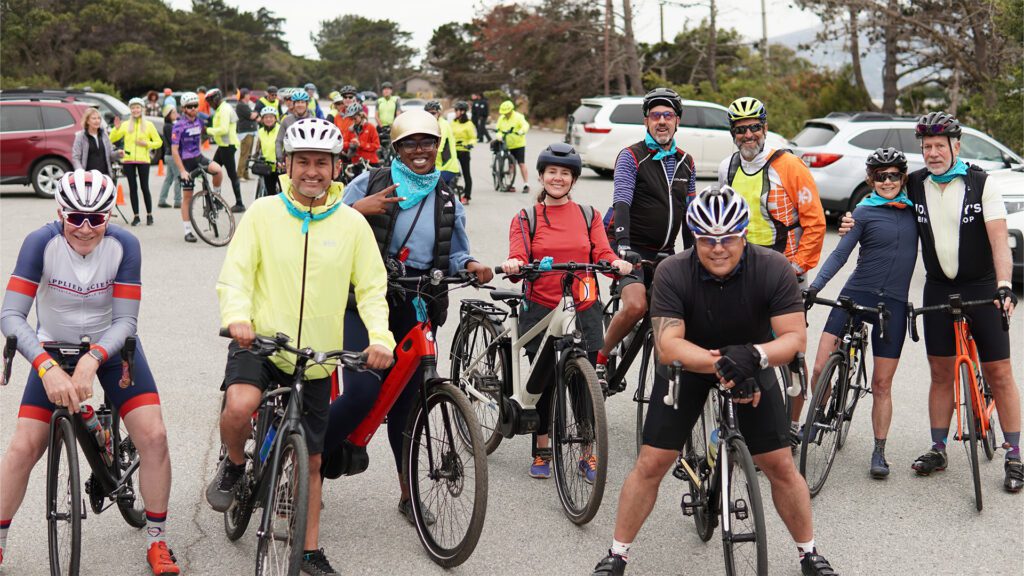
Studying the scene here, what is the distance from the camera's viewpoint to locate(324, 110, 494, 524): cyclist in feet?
18.1

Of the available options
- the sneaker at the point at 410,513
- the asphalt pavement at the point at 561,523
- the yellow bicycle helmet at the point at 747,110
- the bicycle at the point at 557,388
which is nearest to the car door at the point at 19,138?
the asphalt pavement at the point at 561,523

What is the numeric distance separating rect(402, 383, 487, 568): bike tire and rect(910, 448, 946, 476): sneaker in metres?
2.94

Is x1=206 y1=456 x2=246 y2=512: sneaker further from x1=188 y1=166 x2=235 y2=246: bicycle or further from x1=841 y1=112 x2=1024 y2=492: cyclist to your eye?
x1=188 y1=166 x2=235 y2=246: bicycle

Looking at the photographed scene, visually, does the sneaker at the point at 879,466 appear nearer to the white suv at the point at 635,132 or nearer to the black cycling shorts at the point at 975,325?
the black cycling shorts at the point at 975,325

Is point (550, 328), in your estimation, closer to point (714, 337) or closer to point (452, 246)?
point (452, 246)

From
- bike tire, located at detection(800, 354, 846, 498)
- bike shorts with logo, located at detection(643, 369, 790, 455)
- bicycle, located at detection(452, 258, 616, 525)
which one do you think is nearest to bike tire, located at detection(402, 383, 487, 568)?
bicycle, located at detection(452, 258, 616, 525)

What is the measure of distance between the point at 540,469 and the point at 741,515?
1.99 metres

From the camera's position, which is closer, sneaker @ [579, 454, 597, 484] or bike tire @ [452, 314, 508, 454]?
sneaker @ [579, 454, 597, 484]

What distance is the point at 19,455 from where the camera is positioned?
15.4 ft

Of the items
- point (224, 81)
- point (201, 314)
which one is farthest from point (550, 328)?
point (224, 81)

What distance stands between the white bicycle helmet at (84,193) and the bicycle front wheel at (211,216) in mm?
10445

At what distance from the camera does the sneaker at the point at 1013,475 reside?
6.07 meters

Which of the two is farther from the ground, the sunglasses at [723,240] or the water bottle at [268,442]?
the sunglasses at [723,240]

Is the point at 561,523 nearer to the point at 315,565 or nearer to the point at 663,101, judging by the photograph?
the point at 315,565
